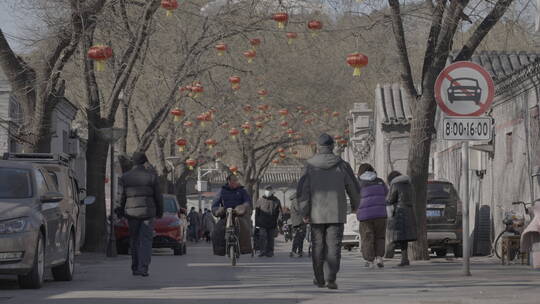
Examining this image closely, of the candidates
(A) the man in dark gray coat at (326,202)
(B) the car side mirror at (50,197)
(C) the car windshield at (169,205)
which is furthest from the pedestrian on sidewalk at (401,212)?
(C) the car windshield at (169,205)

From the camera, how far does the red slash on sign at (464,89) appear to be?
1583cm

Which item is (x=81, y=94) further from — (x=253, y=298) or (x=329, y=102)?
(x=253, y=298)

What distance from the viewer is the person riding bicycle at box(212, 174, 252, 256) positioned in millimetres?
21828

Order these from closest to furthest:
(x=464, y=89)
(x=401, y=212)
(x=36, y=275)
Answer: (x=36, y=275)
(x=464, y=89)
(x=401, y=212)

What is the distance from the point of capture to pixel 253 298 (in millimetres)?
12523

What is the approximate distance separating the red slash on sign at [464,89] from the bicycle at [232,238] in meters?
6.56

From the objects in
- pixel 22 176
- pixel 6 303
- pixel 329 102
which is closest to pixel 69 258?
pixel 22 176

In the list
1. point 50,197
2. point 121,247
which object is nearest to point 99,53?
point 121,247

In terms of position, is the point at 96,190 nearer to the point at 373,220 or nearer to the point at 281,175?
the point at 373,220

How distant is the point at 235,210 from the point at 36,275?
7.92m

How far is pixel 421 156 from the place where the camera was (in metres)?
21.8

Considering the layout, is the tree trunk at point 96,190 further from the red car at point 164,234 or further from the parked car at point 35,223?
the parked car at point 35,223

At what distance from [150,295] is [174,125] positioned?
3684 cm

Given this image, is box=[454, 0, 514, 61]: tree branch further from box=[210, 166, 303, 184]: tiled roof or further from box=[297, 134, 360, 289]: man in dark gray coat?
box=[210, 166, 303, 184]: tiled roof
